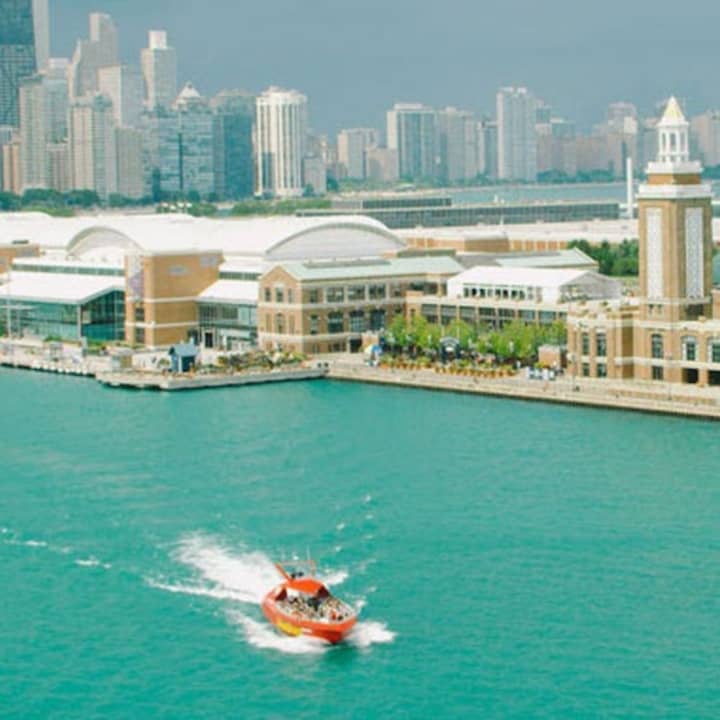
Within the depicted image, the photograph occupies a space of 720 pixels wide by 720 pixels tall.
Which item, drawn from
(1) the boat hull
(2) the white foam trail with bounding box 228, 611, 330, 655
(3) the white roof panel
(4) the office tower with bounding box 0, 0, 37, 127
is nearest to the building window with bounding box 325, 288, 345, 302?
(3) the white roof panel

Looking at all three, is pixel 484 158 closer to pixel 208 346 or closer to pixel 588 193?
pixel 588 193

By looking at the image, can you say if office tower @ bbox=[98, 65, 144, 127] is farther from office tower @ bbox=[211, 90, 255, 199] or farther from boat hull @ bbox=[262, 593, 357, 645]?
boat hull @ bbox=[262, 593, 357, 645]

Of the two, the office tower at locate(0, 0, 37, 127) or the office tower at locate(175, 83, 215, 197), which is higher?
the office tower at locate(0, 0, 37, 127)

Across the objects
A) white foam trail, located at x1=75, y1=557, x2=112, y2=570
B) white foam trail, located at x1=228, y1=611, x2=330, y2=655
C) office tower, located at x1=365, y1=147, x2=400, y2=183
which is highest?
office tower, located at x1=365, y1=147, x2=400, y2=183

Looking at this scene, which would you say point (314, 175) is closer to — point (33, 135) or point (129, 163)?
point (129, 163)

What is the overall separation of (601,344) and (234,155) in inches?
3056

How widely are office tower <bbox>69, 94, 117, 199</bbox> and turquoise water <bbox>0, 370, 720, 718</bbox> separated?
72.1 meters

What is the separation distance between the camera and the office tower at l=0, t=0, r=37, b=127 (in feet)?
388

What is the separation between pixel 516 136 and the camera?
448ft

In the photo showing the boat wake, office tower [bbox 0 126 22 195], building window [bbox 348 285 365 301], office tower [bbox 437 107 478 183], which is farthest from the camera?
office tower [bbox 437 107 478 183]

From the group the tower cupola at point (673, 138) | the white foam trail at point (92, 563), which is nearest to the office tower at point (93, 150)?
the tower cupola at point (673, 138)

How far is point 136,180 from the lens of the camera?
9781 cm

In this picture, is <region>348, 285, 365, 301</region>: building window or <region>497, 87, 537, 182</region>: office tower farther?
<region>497, 87, 537, 182</region>: office tower

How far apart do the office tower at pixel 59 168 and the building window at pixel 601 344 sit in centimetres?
7210
